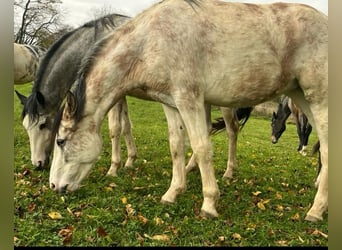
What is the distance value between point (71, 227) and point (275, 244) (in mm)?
2286

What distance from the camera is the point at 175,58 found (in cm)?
454

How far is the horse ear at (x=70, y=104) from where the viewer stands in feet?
15.6

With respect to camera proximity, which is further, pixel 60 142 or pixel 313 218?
pixel 60 142

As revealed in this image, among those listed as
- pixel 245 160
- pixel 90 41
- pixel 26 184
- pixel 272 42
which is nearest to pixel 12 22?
pixel 272 42

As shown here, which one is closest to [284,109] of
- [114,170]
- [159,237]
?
[114,170]

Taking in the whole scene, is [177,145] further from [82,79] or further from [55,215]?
[55,215]

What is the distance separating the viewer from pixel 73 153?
4.93 meters

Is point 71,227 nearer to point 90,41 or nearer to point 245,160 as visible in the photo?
point 90,41

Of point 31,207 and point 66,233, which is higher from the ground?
point 66,233

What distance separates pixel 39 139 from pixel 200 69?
3490 mm

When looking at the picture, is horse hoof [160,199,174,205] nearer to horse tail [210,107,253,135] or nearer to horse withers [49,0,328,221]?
horse withers [49,0,328,221]

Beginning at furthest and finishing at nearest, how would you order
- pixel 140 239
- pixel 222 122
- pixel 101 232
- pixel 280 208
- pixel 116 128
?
1. pixel 222 122
2. pixel 116 128
3. pixel 280 208
4. pixel 101 232
5. pixel 140 239

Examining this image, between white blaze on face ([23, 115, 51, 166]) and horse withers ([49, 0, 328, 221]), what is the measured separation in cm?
184

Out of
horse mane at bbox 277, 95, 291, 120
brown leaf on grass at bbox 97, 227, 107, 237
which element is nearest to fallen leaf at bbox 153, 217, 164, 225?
brown leaf on grass at bbox 97, 227, 107, 237
